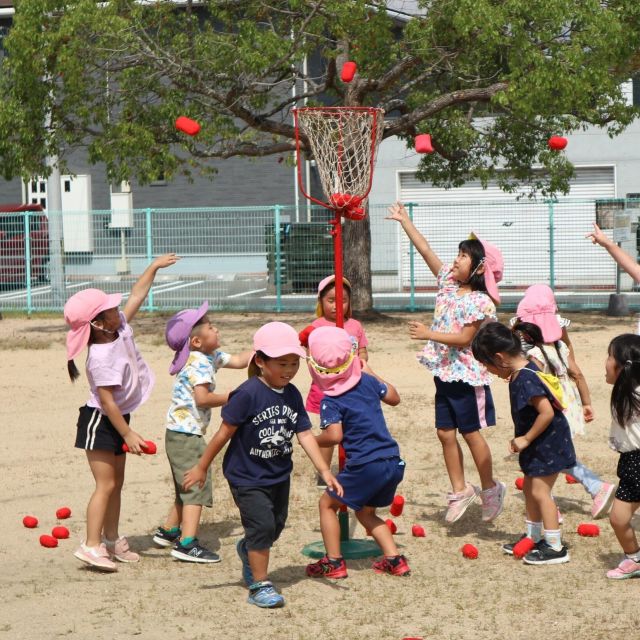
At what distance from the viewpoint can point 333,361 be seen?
5.77 metres

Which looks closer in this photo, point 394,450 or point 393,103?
point 394,450

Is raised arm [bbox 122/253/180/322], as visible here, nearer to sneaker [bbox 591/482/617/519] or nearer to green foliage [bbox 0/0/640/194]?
sneaker [bbox 591/482/617/519]

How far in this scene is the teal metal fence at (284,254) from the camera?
2067cm

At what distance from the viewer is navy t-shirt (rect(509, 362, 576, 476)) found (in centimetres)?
606

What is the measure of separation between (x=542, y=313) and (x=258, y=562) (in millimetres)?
2512

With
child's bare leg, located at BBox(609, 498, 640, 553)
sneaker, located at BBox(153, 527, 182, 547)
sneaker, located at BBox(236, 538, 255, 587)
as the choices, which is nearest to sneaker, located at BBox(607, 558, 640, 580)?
child's bare leg, located at BBox(609, 498, 640, 553)

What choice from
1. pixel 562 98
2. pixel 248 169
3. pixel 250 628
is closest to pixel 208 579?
pixel 250 628

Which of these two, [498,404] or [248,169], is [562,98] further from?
[248,169]

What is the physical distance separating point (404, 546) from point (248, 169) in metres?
23.5

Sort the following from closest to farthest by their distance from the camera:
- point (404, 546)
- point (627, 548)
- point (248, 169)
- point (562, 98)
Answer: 1. point (627, 548)
2. point (404, 546)
3. point (562, 98)
4. point (248, 169)

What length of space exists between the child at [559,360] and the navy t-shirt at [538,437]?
1.34ft

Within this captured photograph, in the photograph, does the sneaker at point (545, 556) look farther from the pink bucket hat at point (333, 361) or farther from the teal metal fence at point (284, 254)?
the teal metal fence at point (284, 254)

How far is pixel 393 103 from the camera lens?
1752cm

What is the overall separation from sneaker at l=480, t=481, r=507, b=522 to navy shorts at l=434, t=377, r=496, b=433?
36 centimetres
